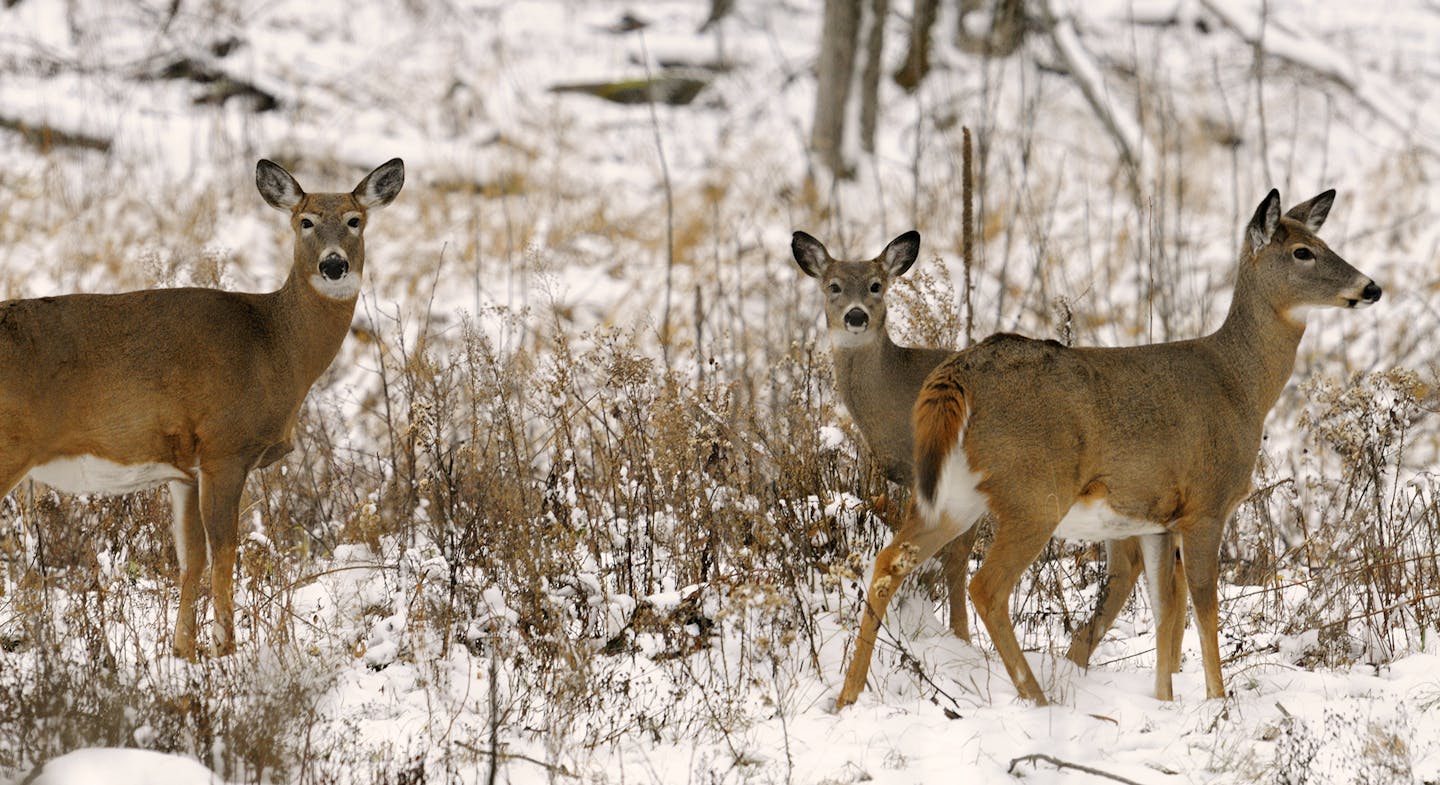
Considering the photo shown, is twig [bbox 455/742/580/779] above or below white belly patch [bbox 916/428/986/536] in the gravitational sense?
below

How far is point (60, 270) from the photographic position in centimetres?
1084

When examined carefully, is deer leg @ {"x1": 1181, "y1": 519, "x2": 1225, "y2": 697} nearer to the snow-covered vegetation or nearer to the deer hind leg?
the snow-covered vegetation

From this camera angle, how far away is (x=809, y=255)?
7.09 m

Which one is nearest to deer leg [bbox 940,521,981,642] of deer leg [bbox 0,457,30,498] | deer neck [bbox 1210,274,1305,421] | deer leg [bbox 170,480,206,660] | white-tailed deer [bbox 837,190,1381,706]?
white-tailed deer [bbox 837,190,1381,706]

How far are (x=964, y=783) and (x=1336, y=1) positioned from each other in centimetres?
1871

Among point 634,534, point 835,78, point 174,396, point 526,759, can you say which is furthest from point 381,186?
point 835,78

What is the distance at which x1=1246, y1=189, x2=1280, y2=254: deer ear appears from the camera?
558 cm

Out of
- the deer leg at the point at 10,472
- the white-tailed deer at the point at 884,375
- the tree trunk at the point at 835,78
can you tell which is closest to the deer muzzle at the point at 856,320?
the white-tailed deer at the point at 884,375

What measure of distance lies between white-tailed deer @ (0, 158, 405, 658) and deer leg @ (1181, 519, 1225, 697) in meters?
3.26

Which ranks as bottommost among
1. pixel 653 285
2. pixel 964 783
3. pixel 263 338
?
pixel 964 783

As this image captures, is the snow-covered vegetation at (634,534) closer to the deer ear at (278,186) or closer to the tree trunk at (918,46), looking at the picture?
the deer ear at (278,186)

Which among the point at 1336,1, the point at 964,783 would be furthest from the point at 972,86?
the point at 964,783

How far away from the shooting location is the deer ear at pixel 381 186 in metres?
6.40

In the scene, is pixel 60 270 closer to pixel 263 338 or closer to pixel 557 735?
pixel 263 338
